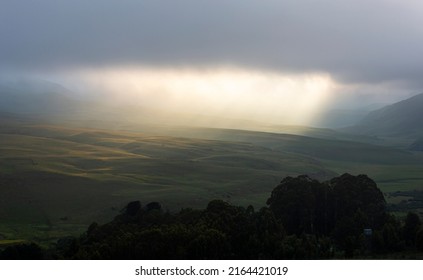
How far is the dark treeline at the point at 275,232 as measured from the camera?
42.7m

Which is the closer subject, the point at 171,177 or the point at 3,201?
the point at 3,201

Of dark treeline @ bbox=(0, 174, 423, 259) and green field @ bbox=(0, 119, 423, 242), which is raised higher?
dark treeline @ bbox=(0, 174, 423, 259)

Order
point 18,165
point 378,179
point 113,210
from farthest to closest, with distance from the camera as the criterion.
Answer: point 378,179
point 18,165
point 113,210

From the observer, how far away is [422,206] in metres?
105

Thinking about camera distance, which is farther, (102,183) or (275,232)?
(102,183)

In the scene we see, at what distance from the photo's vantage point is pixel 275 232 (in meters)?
50.2

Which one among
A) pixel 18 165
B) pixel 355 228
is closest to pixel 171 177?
pixel 18 165

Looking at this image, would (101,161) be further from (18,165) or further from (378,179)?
(378,179)

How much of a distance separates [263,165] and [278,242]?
132348 mm

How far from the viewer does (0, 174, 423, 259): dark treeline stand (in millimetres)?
42688

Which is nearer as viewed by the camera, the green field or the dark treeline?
the dark treeline

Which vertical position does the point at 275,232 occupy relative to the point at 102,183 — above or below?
above

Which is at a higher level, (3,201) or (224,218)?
(224,218)

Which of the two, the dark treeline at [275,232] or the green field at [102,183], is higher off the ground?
the dark treeline at [275,232]
